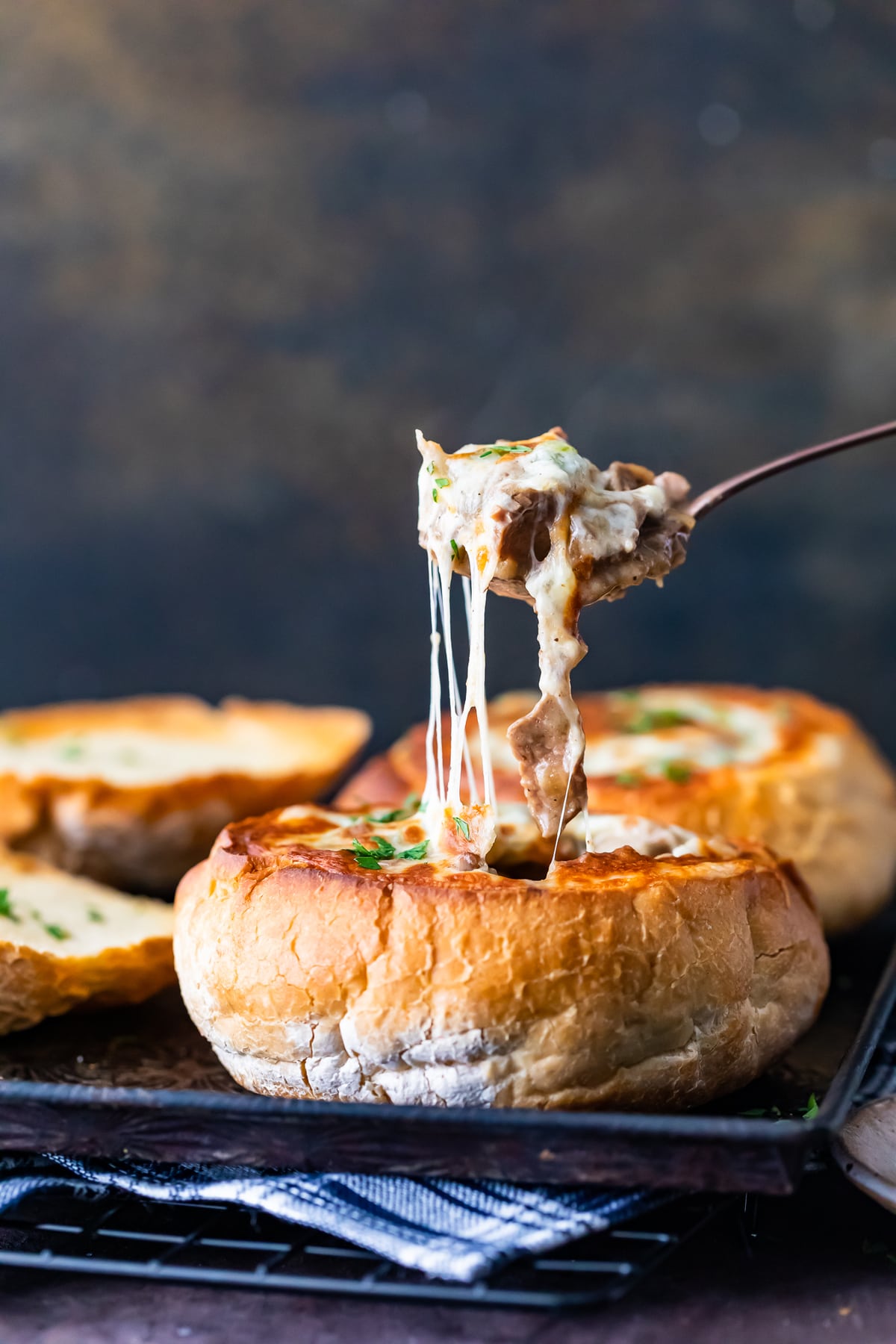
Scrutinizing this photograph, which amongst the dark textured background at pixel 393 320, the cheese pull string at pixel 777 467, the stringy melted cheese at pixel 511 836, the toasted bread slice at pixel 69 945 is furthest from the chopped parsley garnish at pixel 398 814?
the dark textured background at pixel 393 320

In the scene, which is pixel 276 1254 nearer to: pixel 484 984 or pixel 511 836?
pixel 484 984

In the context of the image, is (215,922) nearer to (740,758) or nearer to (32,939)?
(32,939)

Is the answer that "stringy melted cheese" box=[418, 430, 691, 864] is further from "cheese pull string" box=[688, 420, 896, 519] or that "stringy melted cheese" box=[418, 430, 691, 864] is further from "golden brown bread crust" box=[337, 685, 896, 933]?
"golden brown bread crust" box=[337, 685, 896, 933]

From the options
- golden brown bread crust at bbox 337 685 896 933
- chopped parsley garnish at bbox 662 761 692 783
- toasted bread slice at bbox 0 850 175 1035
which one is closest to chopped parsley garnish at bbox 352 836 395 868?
golden brown bread crust at bbox 337 685 896 933

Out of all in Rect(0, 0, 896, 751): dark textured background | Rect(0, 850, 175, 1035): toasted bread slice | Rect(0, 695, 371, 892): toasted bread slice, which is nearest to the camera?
Rect(0, 850, 175, 1035): toasted bread slice

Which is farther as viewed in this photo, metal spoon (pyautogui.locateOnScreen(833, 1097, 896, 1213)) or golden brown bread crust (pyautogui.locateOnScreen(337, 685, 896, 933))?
golden brown bread crust (pyautogui.locateOnScreen(337, 685, 896, 933))
